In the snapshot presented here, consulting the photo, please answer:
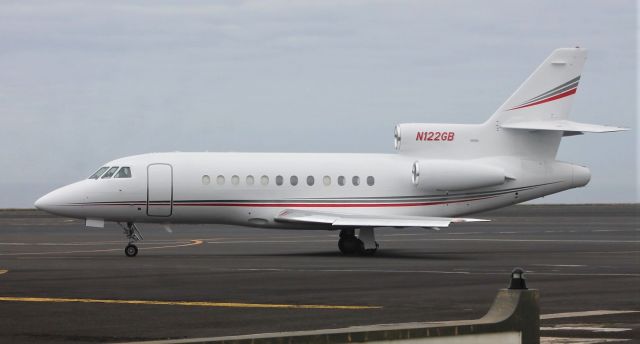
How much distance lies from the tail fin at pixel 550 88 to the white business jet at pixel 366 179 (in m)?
0.03

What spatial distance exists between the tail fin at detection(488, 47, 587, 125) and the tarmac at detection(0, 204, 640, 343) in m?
4.73

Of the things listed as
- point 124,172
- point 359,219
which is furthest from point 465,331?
point 124,172

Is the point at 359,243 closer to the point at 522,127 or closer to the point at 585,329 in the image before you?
the point at 522,127

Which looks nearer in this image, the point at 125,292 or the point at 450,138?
the point at 125,292

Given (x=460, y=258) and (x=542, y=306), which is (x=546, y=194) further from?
(x=542, y=306)

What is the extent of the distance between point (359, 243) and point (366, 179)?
244cm

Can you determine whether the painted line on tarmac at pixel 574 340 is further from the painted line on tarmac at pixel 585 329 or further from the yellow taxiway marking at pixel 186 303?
the yellow taxiway marking at pixel 186 303

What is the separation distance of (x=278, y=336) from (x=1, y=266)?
2159cm

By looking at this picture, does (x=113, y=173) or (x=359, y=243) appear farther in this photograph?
(x=359, y=243)

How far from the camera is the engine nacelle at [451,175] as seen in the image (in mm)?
39844

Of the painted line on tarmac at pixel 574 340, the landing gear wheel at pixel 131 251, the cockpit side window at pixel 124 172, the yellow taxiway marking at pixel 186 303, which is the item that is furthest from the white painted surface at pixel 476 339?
the cockpit side window at pixel 124 172

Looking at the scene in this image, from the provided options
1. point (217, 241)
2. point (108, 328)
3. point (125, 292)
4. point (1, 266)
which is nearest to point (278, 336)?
point (108, 328)

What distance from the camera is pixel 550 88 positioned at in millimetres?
41062

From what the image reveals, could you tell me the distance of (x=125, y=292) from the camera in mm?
23172
